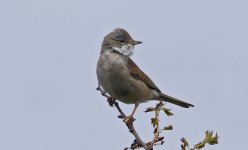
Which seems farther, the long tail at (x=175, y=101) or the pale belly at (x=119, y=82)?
the long tail at (x=175, y=101)

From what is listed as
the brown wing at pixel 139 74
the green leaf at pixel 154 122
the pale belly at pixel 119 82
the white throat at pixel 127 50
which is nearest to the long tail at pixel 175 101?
the brown wing at pixel 139 74

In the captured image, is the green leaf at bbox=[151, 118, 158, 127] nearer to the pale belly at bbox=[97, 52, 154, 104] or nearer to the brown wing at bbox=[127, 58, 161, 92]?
the pale belly at bbox=[97, 52, 154, 104]

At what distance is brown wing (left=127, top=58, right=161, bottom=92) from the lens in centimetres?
817

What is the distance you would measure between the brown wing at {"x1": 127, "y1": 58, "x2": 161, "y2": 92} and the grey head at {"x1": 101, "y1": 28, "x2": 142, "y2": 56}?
0.26 m

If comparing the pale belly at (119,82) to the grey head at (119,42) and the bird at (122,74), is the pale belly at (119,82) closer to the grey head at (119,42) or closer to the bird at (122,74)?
the bird at (122,74)

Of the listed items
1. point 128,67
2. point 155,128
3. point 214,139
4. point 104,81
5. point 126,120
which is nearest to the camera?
point 214,139

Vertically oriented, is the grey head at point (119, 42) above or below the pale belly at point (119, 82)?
above

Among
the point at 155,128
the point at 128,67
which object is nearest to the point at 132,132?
the point at 155,128

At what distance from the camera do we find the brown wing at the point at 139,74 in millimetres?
8172

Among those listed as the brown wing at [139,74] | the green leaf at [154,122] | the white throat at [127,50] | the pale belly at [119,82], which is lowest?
the green leaf at [154,122]

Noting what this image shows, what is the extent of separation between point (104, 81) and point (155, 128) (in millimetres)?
2988

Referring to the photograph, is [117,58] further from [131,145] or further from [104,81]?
[131,145]

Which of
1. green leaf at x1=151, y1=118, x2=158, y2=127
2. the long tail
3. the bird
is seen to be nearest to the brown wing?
the bird

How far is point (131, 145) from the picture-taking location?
170 inches
